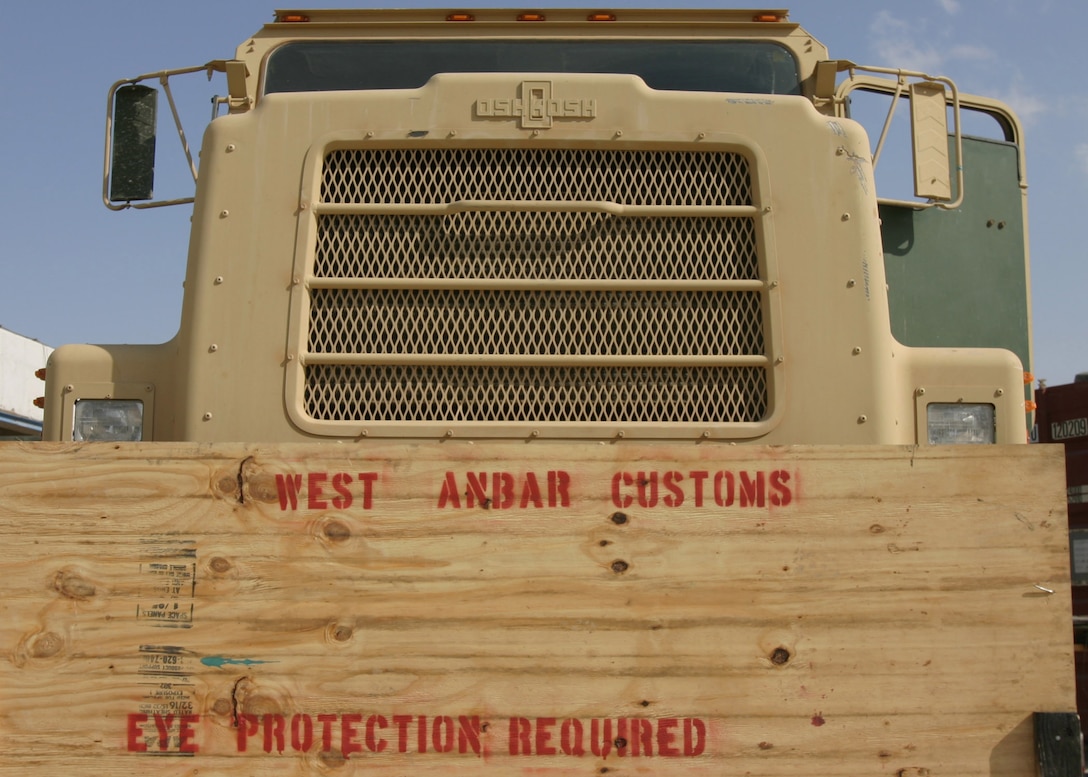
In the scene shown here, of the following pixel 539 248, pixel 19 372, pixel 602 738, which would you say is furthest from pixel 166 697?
pixel 19 372

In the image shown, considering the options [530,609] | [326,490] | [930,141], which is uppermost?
[930,141]

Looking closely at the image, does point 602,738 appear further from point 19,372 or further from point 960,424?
point 19,372

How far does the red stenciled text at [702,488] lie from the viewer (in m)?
2.76

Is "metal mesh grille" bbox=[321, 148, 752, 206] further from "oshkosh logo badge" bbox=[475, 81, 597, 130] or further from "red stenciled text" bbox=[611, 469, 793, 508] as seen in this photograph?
"red stenciled text" bbox=[611, 469, 793, 508]

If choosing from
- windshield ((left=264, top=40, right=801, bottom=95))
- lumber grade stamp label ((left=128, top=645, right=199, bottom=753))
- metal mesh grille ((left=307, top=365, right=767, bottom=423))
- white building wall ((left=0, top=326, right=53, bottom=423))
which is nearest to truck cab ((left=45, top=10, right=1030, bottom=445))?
metal mesh grille ((left=307, top=365, right=767, bottom=423))

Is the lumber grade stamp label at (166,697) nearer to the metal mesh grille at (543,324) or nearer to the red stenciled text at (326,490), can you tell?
the red stenciled text at (326,490)

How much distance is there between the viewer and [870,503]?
275 centimetres

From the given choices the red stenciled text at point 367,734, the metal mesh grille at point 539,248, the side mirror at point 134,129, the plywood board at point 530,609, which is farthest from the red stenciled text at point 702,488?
the side mirror at point 134,129

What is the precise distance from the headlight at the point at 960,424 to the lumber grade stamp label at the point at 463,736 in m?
1.50

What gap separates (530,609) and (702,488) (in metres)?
0.50

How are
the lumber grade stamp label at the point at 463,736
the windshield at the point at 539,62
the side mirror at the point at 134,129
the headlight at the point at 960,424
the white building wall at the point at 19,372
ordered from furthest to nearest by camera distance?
the white building wall at the point at 19,372, the side mirror at the point at 134,129, the windshield at the point at 539,62, the headlight at the point at 960,424, the lumber grade stamp label at the point at 463,736

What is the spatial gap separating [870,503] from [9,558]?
206cm

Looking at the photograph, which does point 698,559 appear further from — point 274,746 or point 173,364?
point 173,364

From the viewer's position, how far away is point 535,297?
3.59m
